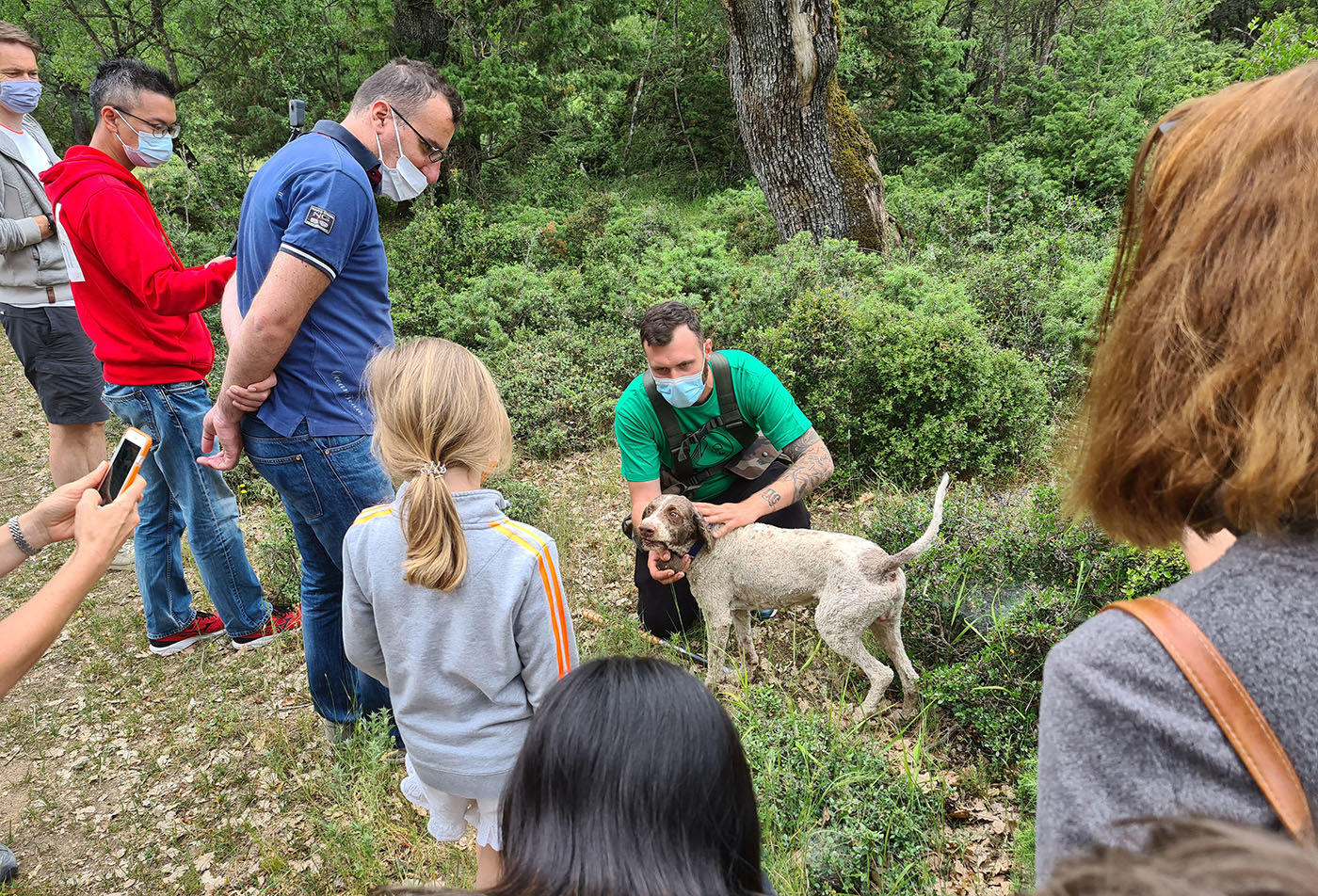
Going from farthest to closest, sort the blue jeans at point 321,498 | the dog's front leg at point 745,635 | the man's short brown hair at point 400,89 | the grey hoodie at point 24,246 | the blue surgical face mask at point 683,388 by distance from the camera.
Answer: the grey hoodie at point 24,246, the dog's front leg at point 745,635, the blue surgical face mask at point 683,388, the man's short brown hair at point 400,89, the blue jeans at point 321,498

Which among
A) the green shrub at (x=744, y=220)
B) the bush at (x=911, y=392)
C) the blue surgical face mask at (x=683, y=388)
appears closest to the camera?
the blue surgical face mask at (x=683, y=388)

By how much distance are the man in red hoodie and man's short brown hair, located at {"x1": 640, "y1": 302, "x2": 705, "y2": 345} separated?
2.16m

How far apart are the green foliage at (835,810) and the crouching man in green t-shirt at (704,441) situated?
958 millimetres

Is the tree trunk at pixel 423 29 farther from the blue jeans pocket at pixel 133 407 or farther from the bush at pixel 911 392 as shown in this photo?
the blue jeans pocket at pixel 133 407

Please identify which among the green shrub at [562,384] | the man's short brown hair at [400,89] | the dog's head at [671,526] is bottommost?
the green shrub at [562,384]

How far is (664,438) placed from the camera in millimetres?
4188

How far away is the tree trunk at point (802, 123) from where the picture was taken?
755 centimetres

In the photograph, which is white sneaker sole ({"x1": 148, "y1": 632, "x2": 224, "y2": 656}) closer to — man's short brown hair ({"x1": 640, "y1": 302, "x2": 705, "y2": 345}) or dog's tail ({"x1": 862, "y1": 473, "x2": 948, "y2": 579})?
man's short brown hair ({"x1": 640, "y1": 302, "x2": 705, "y2": 345})

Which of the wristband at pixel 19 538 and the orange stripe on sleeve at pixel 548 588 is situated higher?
the wristband at pixel 19 538

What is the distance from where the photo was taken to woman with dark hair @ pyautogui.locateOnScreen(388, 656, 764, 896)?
1237 mm

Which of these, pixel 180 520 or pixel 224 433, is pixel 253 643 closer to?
pixel 180 520

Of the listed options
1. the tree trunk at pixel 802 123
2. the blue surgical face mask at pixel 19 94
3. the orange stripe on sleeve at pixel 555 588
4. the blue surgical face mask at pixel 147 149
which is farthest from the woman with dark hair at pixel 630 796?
the tree trunk at pixel 802 123

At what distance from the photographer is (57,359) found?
15.8ft

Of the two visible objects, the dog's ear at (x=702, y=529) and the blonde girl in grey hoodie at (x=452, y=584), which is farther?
the dog's ear at (x=702, y=529)
